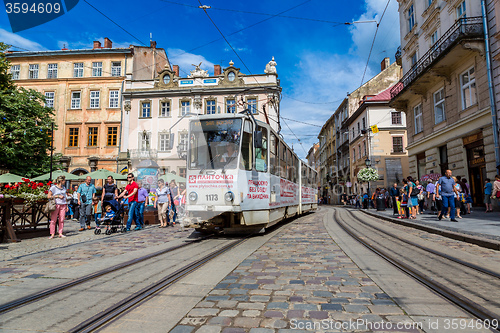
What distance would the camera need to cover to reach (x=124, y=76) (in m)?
35.8

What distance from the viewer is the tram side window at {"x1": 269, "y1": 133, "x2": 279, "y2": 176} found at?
976 centimetres

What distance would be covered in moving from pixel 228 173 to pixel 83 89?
3375 centimetres

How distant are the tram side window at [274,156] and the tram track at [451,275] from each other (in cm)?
372

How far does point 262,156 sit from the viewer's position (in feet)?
29.6

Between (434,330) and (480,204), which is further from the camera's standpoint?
(480,204)

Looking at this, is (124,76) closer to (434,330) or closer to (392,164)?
(392,164)

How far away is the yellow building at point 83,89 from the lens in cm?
3497

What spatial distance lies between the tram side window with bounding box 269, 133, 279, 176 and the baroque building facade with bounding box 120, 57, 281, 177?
24.4 meters

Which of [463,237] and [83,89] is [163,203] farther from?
[83,89]

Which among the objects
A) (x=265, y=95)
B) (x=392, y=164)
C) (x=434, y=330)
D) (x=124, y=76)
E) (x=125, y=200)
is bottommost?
(x=434, y=330)

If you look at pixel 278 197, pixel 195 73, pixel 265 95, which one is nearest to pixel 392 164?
pixel 265 95

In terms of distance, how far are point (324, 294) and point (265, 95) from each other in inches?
1261

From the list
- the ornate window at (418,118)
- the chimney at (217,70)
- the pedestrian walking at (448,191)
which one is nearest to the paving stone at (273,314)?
the pedestrian walking at (448,191)

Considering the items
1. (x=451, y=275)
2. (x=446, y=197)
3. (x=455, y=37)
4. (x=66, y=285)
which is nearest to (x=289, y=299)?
(x=451, y=275)
